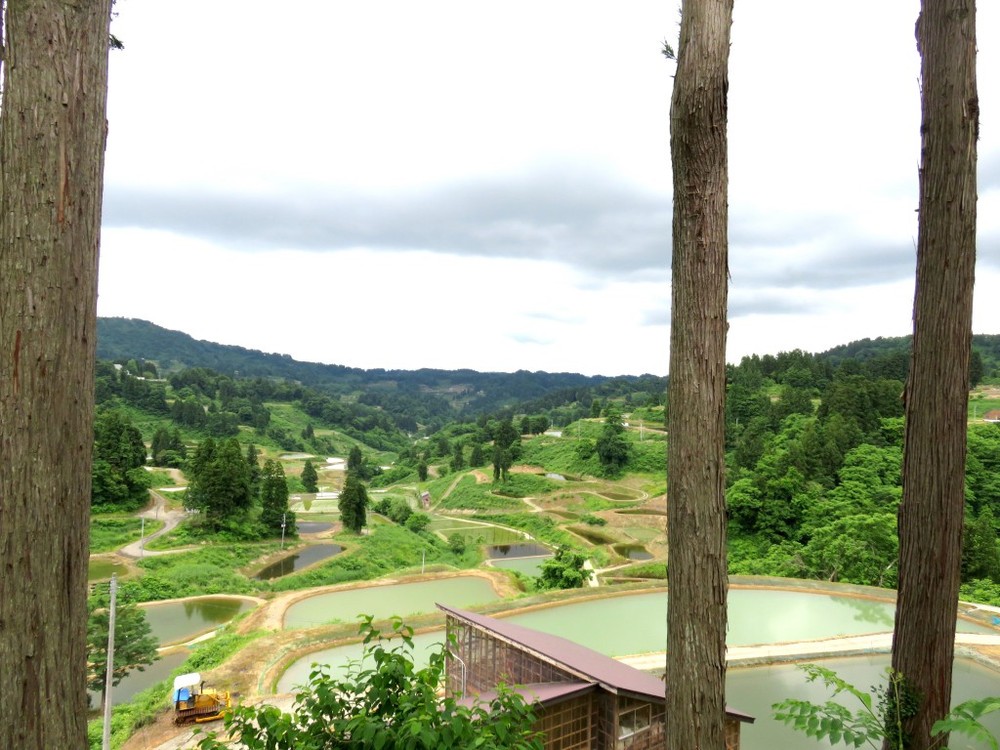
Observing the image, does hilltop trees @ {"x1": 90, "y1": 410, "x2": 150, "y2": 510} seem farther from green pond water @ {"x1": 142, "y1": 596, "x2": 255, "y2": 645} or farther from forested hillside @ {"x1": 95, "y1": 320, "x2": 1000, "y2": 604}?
green pond water @ {"x1": 142, "y1": 596, "x2": 255, "y2": 645}

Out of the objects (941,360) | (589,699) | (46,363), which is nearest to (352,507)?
(589,699)

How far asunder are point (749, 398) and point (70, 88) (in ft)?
161

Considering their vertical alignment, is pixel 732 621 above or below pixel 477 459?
above

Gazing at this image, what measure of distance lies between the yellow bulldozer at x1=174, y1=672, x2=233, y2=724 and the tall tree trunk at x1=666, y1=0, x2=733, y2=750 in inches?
399

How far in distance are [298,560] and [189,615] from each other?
9565mm

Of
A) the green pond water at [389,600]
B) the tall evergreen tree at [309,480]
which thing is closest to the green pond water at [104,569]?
the green pond water at [389,600]

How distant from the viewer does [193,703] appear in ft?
34.9

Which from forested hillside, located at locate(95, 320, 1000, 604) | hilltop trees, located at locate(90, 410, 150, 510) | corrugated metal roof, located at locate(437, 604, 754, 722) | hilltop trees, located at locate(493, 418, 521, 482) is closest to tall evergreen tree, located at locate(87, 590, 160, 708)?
corrugated metal roof, located at locate(437, 604, 754, 722)

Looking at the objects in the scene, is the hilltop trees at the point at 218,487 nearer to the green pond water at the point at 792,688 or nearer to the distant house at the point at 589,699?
the green pond water at the point at 792,688

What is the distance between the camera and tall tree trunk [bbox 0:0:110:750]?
1984 mm

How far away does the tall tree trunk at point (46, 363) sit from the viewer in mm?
1984

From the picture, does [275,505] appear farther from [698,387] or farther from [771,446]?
[698,387]

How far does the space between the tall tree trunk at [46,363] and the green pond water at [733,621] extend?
12.4m

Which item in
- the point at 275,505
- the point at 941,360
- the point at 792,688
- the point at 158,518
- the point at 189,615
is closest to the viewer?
the point at 941,360
